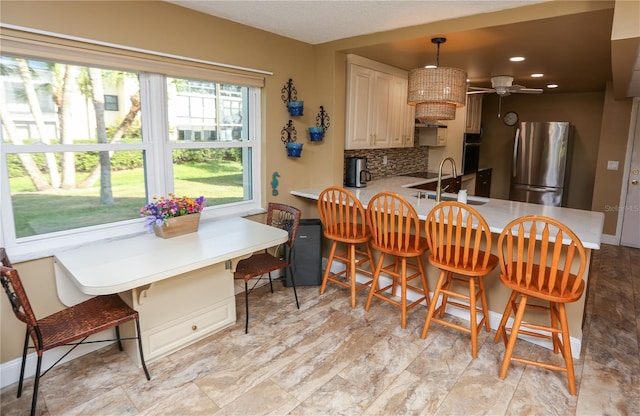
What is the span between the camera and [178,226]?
2678 millimetres

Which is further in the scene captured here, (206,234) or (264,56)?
(264,56)

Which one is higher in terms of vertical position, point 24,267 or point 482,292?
point 24,267

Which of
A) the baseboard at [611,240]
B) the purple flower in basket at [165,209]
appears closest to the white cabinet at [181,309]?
the purple flower in basket at [165,209]

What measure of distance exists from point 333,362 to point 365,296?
1.01m

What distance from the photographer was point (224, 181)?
336 cm

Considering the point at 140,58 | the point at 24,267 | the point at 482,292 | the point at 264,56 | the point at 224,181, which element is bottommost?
the point at 482,292

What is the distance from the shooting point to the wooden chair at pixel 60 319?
69.6 inches

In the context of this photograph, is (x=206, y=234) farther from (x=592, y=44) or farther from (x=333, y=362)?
(x=592, y=44)

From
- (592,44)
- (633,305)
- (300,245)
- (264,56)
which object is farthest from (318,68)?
(633,305)

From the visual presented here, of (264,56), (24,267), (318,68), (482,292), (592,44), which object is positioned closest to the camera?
(24,267)

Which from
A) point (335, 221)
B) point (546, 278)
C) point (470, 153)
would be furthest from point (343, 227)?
point (470, 153)

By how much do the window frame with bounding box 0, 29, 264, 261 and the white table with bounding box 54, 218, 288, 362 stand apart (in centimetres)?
14

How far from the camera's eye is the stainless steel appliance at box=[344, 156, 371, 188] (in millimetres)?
4051

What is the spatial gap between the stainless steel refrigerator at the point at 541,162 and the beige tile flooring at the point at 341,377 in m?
3.29
